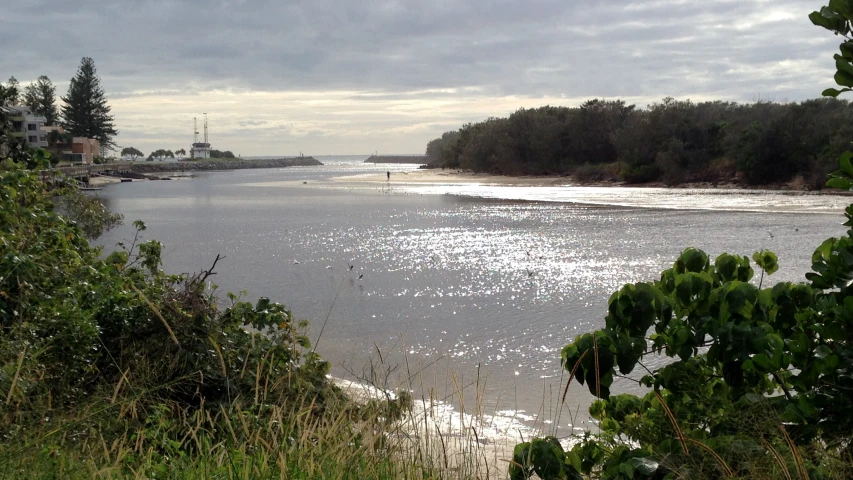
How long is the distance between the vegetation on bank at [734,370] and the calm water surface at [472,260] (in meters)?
0.48

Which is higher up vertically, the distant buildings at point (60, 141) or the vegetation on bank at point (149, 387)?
the distant buildings at point (60, 141)

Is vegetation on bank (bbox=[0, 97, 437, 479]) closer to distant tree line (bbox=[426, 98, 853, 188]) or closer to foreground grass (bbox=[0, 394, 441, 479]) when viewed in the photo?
foreground grass (bbox=[0, 394, 441, 479])

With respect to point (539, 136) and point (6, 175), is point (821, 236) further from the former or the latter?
point (539, 136)

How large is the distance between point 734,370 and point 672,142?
6686cm

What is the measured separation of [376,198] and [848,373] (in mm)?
59603

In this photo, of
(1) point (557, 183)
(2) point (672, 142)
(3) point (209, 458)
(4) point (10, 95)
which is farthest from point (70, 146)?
(3) point (209, 458)

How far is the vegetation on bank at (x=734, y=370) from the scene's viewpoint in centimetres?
345

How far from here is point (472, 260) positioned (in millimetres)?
24891

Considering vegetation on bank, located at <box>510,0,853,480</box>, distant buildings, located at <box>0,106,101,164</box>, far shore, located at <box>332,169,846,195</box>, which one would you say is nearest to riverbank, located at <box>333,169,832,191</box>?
far shore, located at <box>332,169,846,195</box>

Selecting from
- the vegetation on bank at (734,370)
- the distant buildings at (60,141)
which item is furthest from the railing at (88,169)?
the vegetation on bank at (734,370)

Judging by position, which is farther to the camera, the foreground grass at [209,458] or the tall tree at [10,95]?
the tall tree at [10,95]

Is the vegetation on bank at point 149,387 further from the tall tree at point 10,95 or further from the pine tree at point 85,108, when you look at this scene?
the pine tree at point 85,108

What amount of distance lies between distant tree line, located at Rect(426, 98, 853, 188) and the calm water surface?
18.1 ft

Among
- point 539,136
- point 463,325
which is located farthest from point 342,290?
point 539,136
